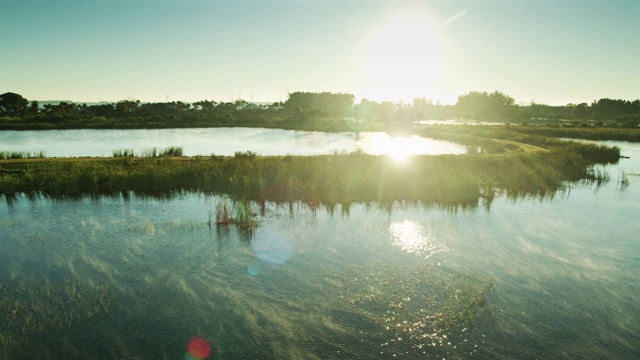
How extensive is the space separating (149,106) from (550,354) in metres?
110

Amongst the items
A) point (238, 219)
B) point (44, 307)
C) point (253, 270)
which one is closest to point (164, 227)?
point (238, 219)

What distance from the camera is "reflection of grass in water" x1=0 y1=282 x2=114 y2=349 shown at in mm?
7742

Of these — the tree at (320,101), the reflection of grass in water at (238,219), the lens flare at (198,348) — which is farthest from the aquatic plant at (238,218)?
the tree at (320,101)

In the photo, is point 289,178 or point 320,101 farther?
point 320,101

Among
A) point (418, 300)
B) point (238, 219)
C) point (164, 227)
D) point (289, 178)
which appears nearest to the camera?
point (418, 300)

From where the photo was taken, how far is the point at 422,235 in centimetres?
1359

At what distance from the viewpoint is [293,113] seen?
10675cm

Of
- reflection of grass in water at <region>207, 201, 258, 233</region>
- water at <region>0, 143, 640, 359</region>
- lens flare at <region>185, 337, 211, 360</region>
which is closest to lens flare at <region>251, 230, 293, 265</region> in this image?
water at <region>0, 143, 640, 359</region>

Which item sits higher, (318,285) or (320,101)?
(320,101)

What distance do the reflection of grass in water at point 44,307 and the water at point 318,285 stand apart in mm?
38

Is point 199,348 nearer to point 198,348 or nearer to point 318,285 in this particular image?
point 198,348

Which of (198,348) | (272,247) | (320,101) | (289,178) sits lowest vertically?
(198,348)

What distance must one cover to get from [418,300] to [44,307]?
807 centimetres

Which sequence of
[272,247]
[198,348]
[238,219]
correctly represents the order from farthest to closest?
[238,219] → [272,247] → [198,348]
